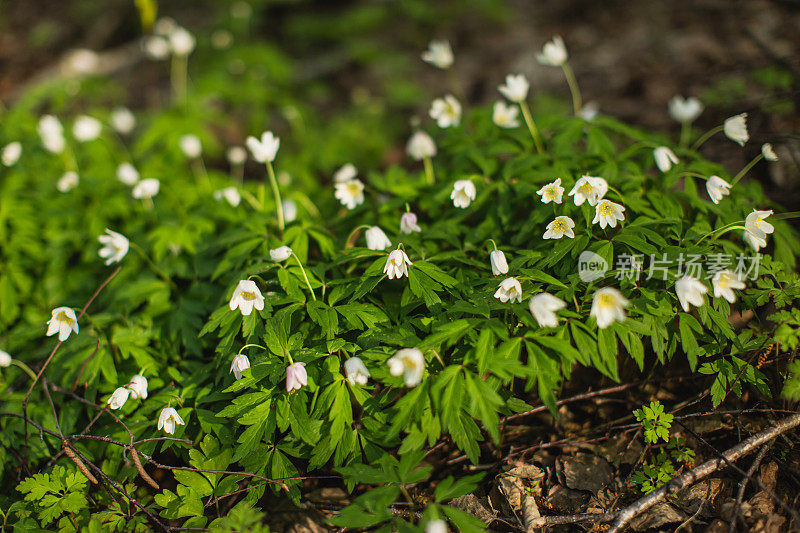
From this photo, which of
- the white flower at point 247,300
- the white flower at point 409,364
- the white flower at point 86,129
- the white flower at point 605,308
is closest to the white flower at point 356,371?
the white flower at point 409,364

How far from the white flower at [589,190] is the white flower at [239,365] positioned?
6.24ft

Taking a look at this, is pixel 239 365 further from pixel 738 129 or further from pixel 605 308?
pixel 738 129

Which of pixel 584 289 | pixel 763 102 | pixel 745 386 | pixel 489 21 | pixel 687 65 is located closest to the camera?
pixel 584 289

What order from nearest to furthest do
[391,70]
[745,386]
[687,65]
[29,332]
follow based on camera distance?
1. [745,386]
2. [29,332]
3. [687,65]
4. [391,70]

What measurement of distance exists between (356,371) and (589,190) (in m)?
1.54

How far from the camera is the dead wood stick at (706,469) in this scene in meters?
2.18

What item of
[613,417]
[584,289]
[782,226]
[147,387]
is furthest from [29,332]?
[782,226]

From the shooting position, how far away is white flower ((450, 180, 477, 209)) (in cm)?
277

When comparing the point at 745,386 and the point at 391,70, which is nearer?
the point at 745,386

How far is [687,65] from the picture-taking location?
5.26 meters

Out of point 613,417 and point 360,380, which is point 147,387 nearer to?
point 360,380

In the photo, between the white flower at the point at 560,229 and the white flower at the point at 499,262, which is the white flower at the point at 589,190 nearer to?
the white flower at the point at 560,229

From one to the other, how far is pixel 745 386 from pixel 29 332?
177 inches

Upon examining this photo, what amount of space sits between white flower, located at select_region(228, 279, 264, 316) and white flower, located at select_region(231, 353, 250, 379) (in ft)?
0.75
